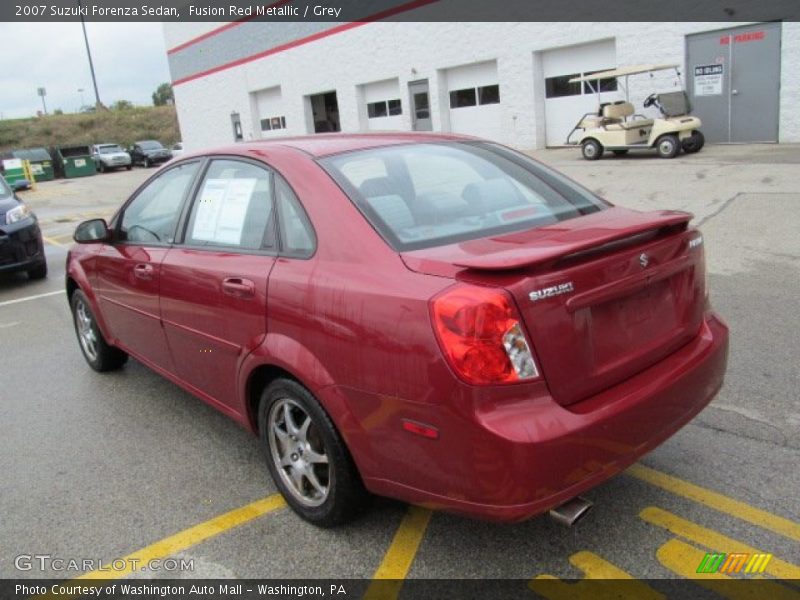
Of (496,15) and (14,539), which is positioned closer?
(14,539)

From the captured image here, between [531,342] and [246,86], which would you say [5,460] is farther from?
[246,86]

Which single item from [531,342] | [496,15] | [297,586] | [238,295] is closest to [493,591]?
[297,586]

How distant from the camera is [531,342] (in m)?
2.27

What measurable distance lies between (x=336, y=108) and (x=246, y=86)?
5.52 meters

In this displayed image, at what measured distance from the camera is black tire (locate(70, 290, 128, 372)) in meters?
5.06

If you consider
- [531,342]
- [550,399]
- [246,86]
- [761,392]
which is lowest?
[761,392]

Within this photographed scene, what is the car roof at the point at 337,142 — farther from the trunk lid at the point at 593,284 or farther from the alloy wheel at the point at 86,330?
the alloy wheel at the point at 86,330

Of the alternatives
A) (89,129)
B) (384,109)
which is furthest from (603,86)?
(89,129)

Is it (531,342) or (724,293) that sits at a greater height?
(531,342)

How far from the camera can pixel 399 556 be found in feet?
9.18

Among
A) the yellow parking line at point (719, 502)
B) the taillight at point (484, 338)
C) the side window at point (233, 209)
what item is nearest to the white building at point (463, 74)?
the yellow parking line at point (719, 502)

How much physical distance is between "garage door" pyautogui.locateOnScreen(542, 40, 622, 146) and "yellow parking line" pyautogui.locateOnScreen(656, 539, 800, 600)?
1620 cm

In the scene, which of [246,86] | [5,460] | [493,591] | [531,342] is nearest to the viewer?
[531,342]

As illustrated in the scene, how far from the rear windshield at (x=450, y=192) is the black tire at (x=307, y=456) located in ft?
2.62
